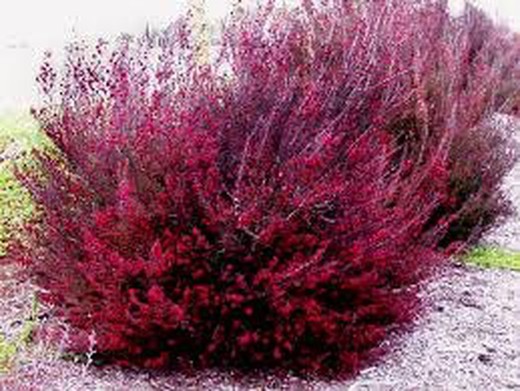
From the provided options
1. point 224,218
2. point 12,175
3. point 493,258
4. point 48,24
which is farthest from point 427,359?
point 48,24

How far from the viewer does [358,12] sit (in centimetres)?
681

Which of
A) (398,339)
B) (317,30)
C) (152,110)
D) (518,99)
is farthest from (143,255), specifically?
(518,99)

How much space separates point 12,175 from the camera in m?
6.89

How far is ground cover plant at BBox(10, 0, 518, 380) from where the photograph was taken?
4.20m

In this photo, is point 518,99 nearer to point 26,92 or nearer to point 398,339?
point 26,92

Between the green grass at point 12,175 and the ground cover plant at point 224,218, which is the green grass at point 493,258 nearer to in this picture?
the ground cover plant at point 224,218

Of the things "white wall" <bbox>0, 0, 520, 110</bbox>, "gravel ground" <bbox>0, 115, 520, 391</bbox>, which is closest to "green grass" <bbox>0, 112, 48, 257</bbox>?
"gravel ground" <bbox>0, 115, 520, 391</bbox>

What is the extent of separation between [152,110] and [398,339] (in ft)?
5.64

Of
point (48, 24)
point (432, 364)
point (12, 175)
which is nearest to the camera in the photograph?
point (432, 364)

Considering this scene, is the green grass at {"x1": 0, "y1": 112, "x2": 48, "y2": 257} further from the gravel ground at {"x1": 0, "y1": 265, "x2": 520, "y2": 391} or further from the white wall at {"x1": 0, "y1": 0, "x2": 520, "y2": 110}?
the white wall at {"x1": 0, "y1": 0, "x2": 520, "y2": 110}

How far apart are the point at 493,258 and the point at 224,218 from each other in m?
3.08

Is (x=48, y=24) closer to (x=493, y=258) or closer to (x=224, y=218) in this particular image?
(x=493, y=258)

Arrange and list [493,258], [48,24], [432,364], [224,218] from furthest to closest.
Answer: [48,24] → [493,258] → [432,364] → [224,218]

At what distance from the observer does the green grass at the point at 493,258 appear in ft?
21.2
